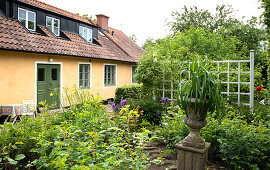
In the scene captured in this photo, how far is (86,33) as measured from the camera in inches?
541

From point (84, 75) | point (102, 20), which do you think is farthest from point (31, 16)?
point (102, 20)

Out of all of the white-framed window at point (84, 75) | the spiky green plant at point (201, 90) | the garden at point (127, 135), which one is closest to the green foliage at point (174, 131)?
the garden at point (127, 135)

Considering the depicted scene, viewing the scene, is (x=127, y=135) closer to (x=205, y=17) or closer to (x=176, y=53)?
(x=176, y=53)

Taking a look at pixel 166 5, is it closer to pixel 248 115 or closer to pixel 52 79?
pixel 52 79

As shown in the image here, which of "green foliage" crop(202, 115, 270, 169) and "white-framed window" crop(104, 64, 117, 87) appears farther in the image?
"white-framed window" crop(104, 64, 117, 87)

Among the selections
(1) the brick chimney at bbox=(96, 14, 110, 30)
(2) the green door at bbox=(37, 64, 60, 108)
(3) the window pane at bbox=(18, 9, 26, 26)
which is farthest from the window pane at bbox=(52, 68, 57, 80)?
(1) the brick chimney at bbox=(96, 14, 110, 30)

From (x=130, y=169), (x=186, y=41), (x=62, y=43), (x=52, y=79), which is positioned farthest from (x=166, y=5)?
(x=130, y=169)

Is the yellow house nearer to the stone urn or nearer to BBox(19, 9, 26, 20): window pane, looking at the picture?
BBox(19, 9, 26, 20): window pane

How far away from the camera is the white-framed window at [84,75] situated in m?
11.8

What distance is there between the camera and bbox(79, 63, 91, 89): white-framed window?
464 inches

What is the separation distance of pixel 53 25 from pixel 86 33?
2.75 meters

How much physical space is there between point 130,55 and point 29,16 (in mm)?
7887

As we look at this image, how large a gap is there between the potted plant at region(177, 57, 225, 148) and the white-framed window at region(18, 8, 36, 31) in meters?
8.97

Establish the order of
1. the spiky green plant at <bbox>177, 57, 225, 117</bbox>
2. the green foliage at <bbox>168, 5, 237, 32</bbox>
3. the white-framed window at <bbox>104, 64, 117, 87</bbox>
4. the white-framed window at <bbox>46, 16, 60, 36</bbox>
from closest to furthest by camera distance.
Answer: the spiky green plant at <bbox>177, 57, 225, 117</bbox> → the white-framed window at <bbox>46, 16, 60, 36</bbox> → the white-framed window at <bbox>104, 64, 117, 87</bbox> → the green foliage at <bbox>168, 5, 237, 32</bbox>
